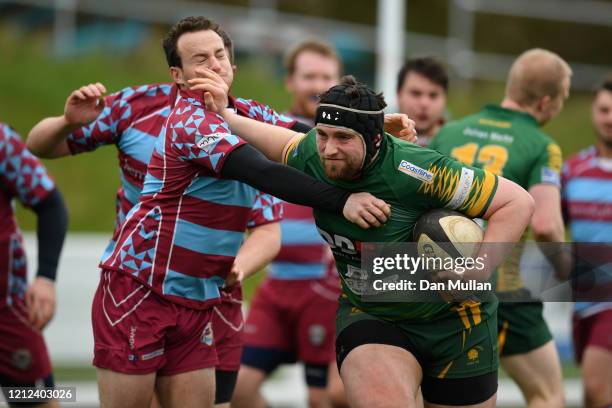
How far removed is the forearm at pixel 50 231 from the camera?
617 cm

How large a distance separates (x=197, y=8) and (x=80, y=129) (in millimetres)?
12191

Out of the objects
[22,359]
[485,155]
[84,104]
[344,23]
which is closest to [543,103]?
[485,155]

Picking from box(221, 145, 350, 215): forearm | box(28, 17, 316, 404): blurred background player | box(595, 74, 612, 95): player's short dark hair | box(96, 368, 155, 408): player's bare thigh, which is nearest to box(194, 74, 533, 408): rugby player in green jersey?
box(221, 145, 350, 215): forearm

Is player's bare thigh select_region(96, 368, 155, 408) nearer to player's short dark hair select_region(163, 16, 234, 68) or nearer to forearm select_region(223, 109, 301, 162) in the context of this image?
forearm select_region(223, 109, 301, 162)

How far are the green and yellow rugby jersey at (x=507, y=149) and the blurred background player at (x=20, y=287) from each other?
2533 millimetres

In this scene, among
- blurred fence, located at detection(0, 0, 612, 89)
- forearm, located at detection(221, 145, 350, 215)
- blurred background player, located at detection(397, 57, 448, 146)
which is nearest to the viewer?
forearm, located at detection(221, 145, 350, 215)

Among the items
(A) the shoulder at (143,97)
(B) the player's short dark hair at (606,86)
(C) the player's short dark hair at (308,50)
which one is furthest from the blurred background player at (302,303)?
(A) the shoulder at (143,97)

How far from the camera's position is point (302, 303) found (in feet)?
24.6

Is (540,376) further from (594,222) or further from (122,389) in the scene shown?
(122,389)

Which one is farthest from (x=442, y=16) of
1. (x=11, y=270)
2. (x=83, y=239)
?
(x=11, y=270)

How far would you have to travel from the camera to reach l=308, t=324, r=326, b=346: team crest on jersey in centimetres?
744

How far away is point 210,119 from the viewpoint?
4.63 m

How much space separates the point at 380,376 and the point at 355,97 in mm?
1271

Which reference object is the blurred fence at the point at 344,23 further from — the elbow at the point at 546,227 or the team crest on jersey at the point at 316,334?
the elbow at the point at 546,227
